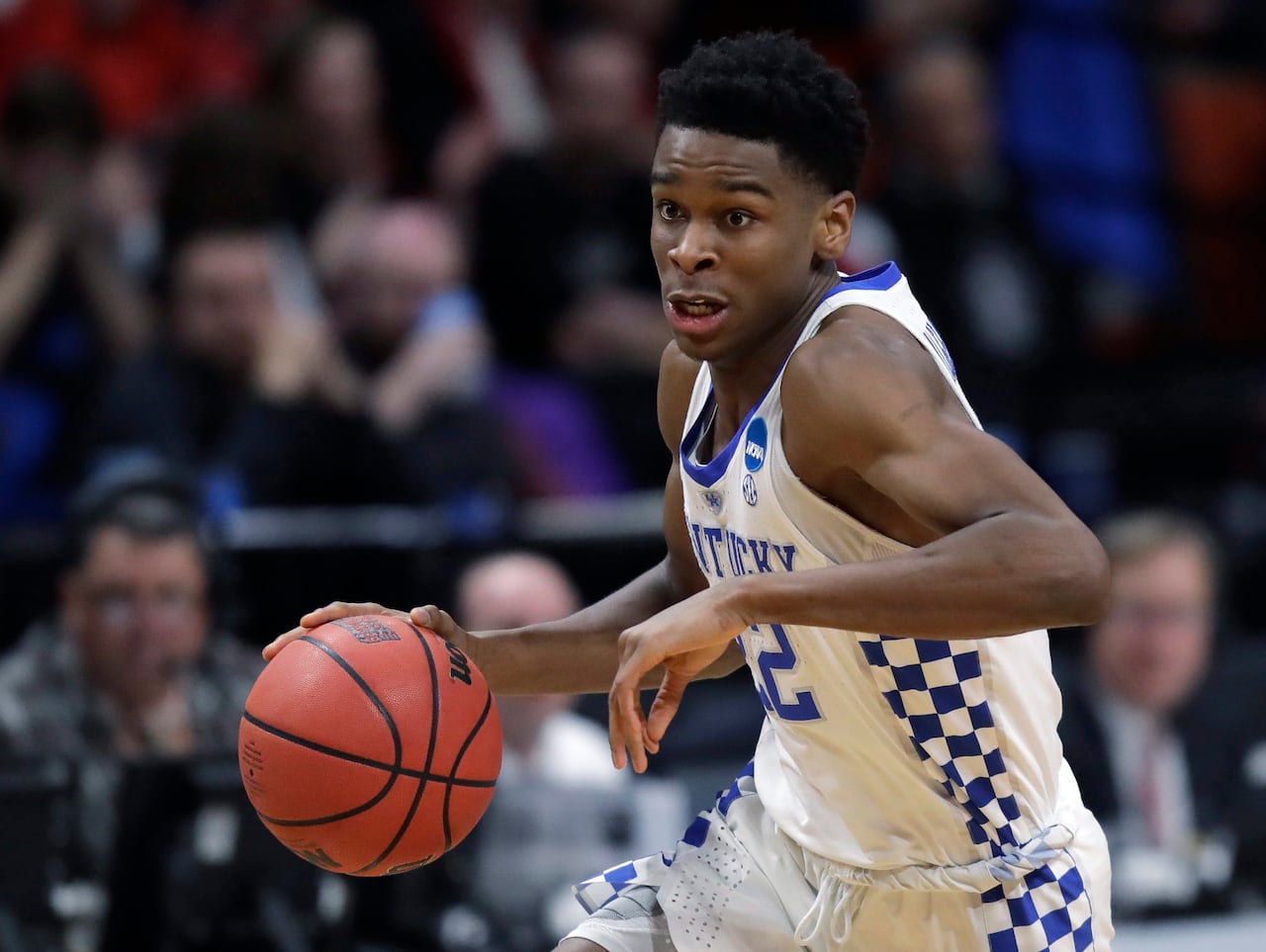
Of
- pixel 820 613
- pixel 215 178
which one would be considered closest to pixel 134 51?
pixel 215 178

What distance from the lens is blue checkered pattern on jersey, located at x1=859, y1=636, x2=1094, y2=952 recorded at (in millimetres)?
3438

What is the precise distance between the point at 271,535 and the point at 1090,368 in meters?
4.32

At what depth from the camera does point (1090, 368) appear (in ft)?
30.1

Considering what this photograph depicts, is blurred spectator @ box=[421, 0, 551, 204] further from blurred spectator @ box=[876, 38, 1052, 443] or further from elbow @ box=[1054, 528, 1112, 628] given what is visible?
elbow @ box=[1054, 528, 1112, 628]

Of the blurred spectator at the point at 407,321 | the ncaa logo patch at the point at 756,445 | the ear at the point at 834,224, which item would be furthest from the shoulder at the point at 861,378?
the blurred spectator at the point at 407,321

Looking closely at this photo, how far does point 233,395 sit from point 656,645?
428 centimetres

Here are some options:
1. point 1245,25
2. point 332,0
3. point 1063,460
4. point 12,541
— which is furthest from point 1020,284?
point 12,541

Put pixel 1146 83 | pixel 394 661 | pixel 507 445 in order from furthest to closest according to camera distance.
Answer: pixel 1146 83 < pixel 507 445 < pixel 394 661

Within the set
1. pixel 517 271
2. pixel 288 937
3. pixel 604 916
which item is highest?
pixel 517 271

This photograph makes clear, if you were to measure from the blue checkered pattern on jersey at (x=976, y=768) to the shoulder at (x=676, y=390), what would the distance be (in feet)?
2.47

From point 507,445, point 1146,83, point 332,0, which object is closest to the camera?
point 507,445

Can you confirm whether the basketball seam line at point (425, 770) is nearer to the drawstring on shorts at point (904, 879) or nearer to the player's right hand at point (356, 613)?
the player's right hand at point (356, 613)

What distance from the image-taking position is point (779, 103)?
3.41 m

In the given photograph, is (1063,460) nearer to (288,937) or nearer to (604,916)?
(288,937)
